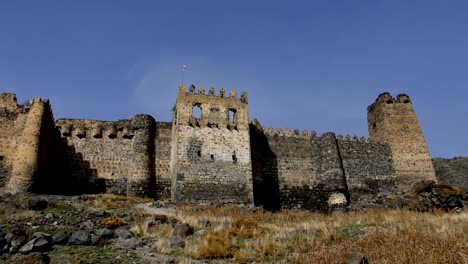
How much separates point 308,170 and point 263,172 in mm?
3198

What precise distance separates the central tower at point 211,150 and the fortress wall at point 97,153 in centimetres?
294

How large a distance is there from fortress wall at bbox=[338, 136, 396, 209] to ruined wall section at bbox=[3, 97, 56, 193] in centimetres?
1821

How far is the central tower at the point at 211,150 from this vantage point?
23.6 metres

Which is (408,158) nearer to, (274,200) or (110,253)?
(274,200)

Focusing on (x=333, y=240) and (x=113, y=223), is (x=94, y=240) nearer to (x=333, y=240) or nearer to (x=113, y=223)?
(x=113, y=223)

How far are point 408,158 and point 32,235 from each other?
25.6 metres

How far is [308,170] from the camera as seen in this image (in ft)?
93.8

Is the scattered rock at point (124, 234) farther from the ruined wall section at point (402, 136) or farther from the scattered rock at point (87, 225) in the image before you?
the ruined wall section at point (402, 136)

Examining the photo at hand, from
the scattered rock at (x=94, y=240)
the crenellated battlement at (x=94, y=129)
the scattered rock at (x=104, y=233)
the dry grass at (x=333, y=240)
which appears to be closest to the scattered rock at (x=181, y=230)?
the dry grass at (x=333, y=240)

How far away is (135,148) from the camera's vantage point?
82.9 feet

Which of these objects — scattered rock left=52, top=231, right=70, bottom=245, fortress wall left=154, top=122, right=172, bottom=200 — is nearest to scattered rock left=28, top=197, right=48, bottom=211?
scattered rock left=52, top=231, right=70, bottom=245

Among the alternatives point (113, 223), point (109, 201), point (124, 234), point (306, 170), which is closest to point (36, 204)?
point (109, 201)

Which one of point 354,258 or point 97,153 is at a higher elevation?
point 97,153

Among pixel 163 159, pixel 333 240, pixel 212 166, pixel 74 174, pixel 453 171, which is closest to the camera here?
pixel 333 240
